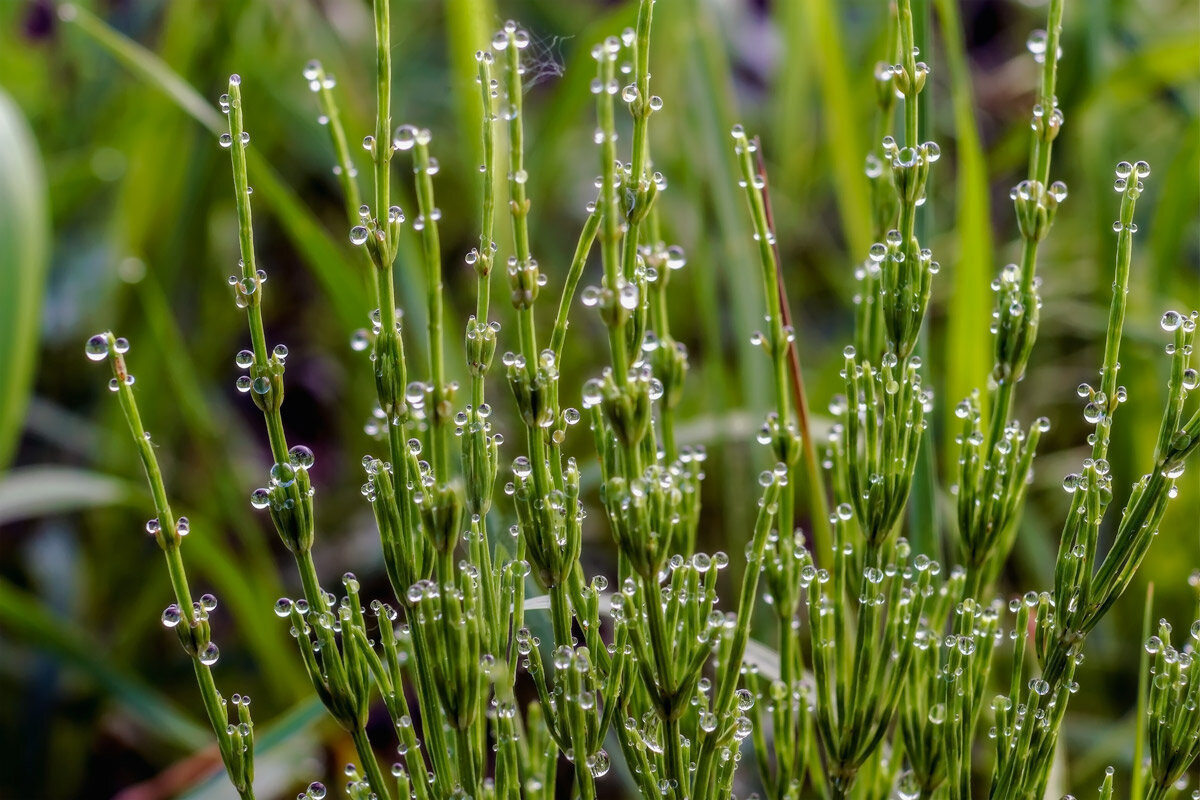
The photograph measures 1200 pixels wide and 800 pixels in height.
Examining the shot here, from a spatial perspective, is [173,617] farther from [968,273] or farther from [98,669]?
[968,273]

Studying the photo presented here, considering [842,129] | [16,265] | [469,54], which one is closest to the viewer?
[16,265]

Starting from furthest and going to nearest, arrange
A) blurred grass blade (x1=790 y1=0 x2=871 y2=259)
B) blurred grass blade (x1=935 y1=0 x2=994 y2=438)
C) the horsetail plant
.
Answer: blurred grass blade (x1=790 y1=0 x2=871 y2=259) → blurred grass blade (x1=935 y1=0 x2=994 y2=438) → the horsetail plant

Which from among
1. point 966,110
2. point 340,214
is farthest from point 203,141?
point 966,110

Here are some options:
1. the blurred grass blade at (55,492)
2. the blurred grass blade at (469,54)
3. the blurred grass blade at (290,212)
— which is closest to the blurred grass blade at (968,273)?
the blurred grass blade at (469,54)

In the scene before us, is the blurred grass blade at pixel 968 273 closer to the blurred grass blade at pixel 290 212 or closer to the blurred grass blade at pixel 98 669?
the blurred grass blade at pixel 290 212

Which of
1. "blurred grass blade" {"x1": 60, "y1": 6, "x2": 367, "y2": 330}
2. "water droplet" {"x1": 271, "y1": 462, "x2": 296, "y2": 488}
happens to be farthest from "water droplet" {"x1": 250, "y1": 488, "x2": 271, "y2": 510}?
"blurred grass blade" {"x1": 60, "y1": 6, "x2": 367, "y2": 330}

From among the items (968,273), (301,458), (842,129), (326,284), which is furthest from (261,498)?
(842,129)

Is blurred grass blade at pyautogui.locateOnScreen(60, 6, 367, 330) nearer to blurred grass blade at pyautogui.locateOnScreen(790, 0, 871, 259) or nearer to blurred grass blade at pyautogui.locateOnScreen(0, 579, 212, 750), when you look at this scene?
blurred grass blade at pyautogui.locateOnScreen(0, 579, 212, 750)
